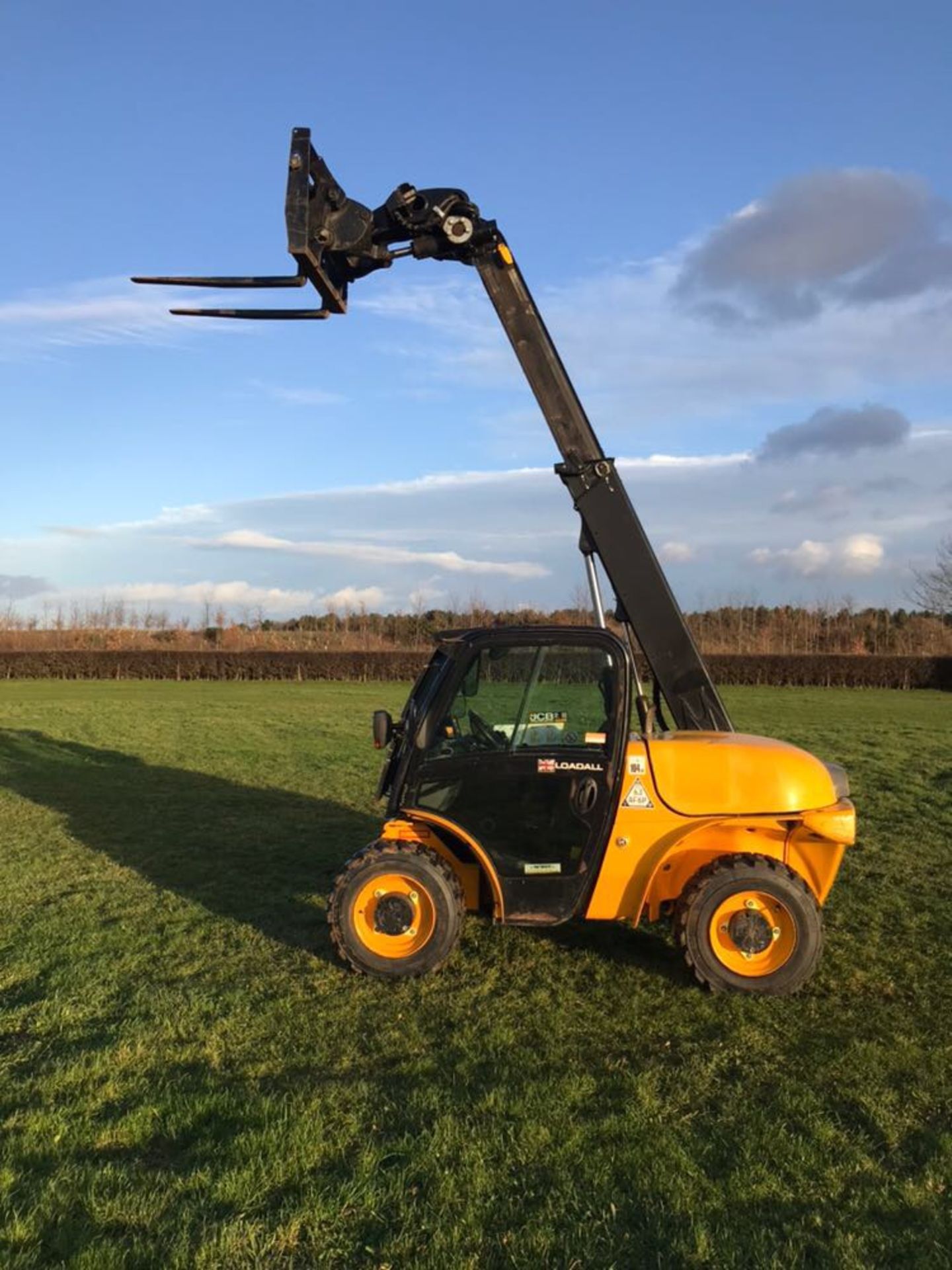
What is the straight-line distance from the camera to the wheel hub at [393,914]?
5.45 metres

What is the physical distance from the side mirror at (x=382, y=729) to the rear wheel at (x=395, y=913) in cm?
66

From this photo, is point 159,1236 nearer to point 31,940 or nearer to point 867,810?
point 31,940

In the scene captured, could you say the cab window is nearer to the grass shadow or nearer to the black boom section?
the black boom section

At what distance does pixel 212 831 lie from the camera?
9.98 m

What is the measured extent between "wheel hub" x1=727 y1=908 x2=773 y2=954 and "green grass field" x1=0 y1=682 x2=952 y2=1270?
323mm

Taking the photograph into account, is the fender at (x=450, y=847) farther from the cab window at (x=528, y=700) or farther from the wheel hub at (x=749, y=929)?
the wheel hub at (x=749, y=929)

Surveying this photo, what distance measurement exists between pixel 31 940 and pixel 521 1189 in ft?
13.7

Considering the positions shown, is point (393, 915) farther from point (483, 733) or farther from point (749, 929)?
point (749, 929)

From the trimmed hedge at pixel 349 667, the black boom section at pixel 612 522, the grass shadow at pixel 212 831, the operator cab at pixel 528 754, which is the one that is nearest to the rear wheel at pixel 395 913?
the operator cab at pixel 528 754

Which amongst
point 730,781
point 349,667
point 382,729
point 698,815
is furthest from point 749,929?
point 349,667

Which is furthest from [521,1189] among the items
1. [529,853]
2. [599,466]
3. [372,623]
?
[372,623]

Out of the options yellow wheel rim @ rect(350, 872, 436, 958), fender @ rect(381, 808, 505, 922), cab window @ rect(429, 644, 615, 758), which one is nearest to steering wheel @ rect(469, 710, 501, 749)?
cab window @ rect(429, 644, 615, 758)

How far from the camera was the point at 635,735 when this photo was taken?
18.1 feet

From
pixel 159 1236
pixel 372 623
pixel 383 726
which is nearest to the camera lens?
pixel 159 1236
